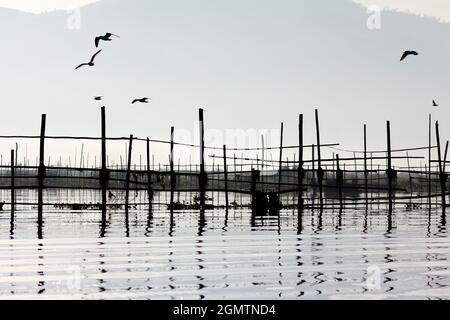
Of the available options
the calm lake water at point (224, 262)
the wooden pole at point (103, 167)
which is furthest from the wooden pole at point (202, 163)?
the calm lake water at point (224, 262)

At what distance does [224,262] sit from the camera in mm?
9641

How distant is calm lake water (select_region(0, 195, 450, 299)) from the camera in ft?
24.0

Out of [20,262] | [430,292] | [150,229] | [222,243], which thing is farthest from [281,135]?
[430,292]

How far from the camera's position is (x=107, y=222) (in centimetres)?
1756

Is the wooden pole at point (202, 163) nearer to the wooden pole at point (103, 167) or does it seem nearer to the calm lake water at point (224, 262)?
the wooden pole at point (103, 167)

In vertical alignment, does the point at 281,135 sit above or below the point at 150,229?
above

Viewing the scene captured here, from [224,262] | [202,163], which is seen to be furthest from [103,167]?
[224,262]

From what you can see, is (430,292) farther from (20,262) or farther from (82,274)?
(20,262)

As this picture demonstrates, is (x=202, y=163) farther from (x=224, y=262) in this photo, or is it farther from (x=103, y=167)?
(x=224, y=262)

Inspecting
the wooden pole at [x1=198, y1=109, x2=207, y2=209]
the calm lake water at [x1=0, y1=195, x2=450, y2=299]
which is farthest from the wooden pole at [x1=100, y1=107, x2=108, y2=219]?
the calm lake water at [x1=0, y1=195, x2=450, y2=299]

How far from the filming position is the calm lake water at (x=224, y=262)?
7328 mm

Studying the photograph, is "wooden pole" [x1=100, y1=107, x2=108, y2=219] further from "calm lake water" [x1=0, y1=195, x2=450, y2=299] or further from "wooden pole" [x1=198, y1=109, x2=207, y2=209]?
"calm lake water" [x1=0, y1=195, x2=450, y2=299]

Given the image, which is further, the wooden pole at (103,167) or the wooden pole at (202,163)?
the wooden pole at (202,163)
